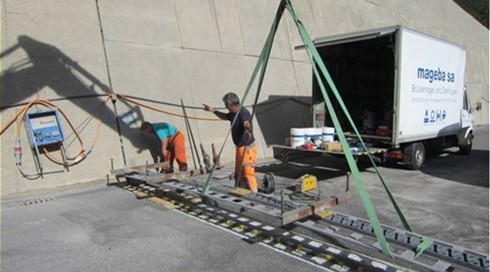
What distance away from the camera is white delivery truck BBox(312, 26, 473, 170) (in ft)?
29.9

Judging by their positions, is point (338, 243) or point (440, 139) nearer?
point (338, 243)

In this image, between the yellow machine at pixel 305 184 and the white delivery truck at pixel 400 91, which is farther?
the white delivery truck at pixel 400 91

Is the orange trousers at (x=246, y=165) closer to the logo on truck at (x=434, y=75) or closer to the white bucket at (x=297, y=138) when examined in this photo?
the white bucket at (x=297, y=138)

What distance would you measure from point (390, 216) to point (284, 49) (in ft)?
30.5

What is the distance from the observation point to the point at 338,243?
4.76 m

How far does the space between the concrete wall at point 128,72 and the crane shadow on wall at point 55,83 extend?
2 centimetres

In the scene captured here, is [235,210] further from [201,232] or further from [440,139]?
[440,139]

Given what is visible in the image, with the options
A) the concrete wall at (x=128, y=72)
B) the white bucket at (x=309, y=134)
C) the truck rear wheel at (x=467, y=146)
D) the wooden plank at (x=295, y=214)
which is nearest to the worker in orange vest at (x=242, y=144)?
the wooden plank at (x=295, y=214)

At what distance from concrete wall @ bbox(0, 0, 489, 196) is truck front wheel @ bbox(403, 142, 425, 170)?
13.7 ft

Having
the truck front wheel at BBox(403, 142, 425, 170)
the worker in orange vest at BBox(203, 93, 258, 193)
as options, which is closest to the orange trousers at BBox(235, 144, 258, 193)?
the worker in orange vest at BBox(203, 93, 258, 193)

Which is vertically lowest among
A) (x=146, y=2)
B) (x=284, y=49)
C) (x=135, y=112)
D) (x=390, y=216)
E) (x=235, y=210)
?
(x=390, y=216)

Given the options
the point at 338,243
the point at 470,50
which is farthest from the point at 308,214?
the point at 470,50

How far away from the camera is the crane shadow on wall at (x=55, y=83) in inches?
318

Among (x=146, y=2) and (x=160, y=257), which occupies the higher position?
(x=146, y=2)
